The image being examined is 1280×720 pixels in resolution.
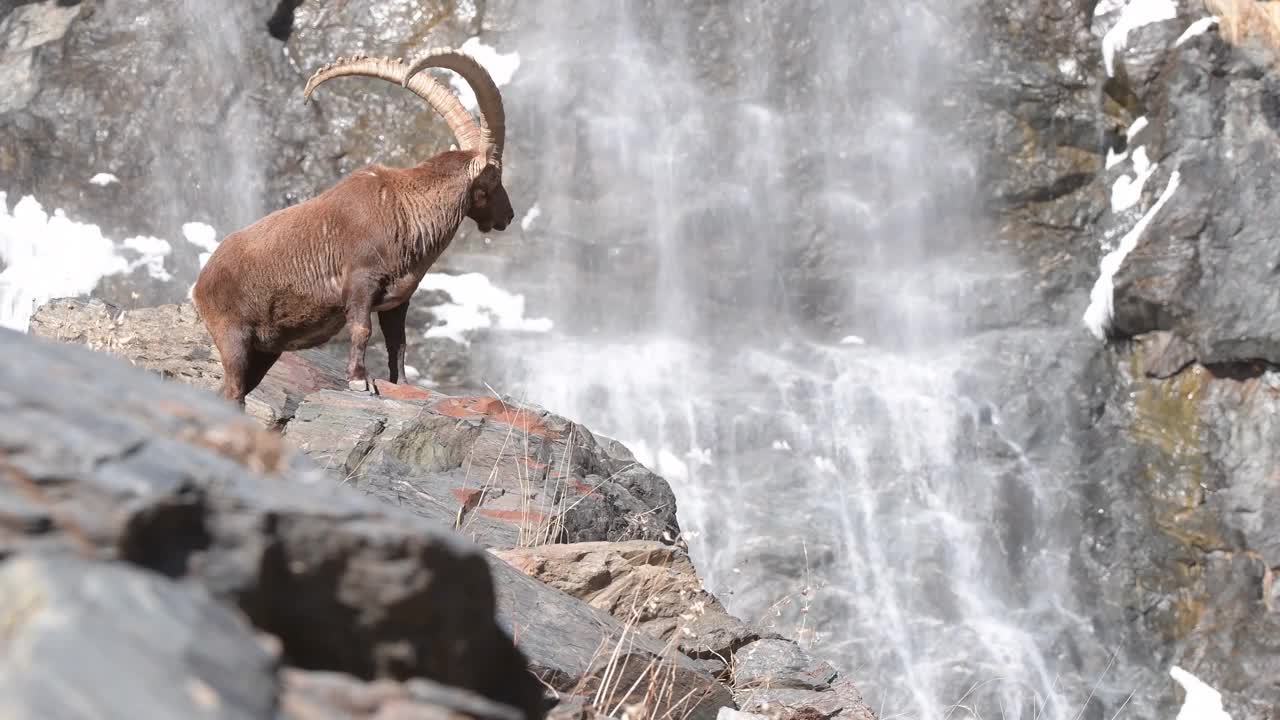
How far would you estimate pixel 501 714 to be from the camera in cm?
157

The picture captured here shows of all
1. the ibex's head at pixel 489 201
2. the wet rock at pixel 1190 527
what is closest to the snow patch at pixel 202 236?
the ibex's head at pixel 489 201

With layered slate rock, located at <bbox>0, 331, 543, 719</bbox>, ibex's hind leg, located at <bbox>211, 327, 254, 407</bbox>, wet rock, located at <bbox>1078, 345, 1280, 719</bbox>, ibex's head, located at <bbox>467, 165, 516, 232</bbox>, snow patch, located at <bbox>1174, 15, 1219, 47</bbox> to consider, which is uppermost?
layered slate rock, located at <bbox>0, 331, 543, 719</bbox>

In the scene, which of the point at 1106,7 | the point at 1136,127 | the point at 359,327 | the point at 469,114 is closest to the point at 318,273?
the point at 359,327

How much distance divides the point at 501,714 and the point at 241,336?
529cm

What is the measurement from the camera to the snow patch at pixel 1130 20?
1589cm

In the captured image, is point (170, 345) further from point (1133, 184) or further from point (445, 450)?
point (1133, 184)

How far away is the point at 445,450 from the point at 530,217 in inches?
442

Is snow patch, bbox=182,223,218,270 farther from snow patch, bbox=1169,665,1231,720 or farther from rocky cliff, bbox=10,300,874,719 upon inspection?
rocky cliff, bbox=10,300,874,719

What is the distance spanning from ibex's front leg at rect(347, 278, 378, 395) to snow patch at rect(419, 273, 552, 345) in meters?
8.81

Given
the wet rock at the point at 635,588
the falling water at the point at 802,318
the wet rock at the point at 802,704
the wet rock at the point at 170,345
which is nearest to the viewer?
the wet rock at the point at 802,704

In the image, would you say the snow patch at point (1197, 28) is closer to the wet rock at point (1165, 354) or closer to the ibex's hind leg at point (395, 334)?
the wet rock at point (1165, 354)

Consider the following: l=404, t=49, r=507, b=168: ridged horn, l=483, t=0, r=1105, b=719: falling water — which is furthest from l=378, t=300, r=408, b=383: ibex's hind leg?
l=483, t=0, r=1105, b=719: falling water

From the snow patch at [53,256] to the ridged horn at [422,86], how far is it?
9100mm

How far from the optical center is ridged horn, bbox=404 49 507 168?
281 inches
